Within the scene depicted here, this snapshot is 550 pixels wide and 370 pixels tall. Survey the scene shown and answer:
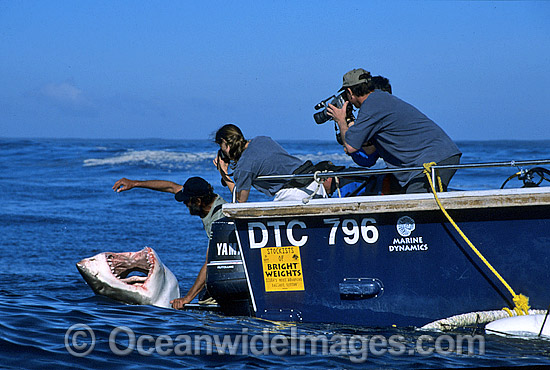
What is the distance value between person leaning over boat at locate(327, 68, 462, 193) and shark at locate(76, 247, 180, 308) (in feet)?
7.89

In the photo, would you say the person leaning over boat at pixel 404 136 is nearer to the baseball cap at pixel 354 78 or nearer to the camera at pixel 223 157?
the baseball cap at pixel 354 78

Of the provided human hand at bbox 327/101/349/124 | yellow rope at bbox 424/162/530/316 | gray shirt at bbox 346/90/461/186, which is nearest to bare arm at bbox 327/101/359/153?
human hand at bbox 327/101/349/124

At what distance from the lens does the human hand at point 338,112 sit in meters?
5.57

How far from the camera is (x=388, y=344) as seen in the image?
15.5 ft

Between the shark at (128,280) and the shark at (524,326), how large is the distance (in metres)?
3.24

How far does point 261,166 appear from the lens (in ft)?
18.4

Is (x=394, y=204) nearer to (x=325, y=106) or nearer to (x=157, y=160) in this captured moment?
(x=325, y=106)

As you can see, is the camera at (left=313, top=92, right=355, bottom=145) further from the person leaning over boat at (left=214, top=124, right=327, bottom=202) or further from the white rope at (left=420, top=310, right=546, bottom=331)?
the white rope at (left=420, top=310, right=546, bottom=331)

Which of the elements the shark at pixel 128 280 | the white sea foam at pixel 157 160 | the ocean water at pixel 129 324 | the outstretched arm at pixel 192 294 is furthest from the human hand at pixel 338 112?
the white sea foam at pixel 157 160

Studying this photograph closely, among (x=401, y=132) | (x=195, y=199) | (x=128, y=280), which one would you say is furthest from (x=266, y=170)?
Result: (x=128, y=280)

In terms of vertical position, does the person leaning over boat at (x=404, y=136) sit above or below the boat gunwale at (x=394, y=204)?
above

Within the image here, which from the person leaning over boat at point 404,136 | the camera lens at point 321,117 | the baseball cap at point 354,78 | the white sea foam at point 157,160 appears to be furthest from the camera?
the white sea foam at point 157,160

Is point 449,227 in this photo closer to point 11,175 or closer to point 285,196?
point 285,196

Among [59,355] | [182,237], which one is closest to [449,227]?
[59,355]
